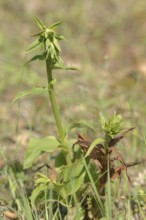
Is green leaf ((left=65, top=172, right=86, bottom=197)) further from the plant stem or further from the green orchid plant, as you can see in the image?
the plant stem

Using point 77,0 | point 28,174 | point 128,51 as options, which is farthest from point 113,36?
point 28,174

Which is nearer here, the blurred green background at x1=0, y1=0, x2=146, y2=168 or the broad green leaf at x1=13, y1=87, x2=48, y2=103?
the broad green leaf at x1=13, y1=87, x2=48, y2=103

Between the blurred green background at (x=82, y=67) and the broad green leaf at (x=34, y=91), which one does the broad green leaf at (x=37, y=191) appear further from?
the blurred green background at (x=82, y=67)

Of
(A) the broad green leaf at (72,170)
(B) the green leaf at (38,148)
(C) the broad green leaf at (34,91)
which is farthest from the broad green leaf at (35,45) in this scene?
(A) the broad green leaf at (72,170)

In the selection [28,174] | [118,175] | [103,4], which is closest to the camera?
[118,175]

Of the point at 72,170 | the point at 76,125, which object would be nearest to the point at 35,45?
the point at 76,125

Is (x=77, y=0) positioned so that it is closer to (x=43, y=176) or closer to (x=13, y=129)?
(x=13, y=129)

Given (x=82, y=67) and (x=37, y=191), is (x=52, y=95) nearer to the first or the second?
(x=37, y=191)

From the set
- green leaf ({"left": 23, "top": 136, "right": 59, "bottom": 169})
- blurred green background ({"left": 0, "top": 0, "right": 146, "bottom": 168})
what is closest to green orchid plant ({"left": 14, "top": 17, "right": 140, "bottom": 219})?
green leaf ({"left": 23, "top": 136, "right": 59, "bottom": 169})

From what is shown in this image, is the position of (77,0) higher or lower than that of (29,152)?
higher
